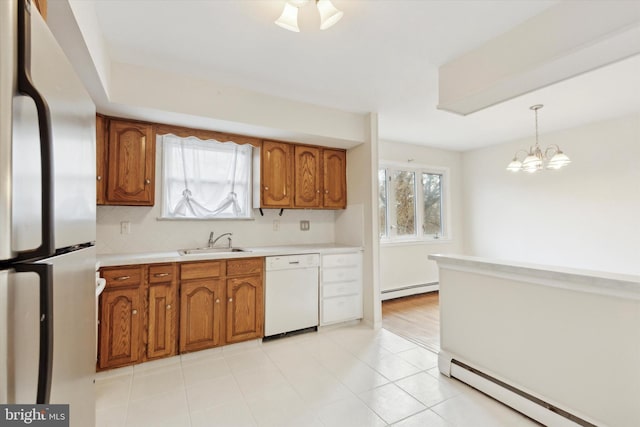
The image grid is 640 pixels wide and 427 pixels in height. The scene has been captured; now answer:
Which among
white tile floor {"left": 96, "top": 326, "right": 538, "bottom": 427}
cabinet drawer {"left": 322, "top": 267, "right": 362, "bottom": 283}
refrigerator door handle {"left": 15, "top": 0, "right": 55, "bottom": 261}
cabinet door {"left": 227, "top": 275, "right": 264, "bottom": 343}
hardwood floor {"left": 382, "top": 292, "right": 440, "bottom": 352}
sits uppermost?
refrigerator door handle {"left": 15, "top": 0, "right": 55, "bottom": 261}

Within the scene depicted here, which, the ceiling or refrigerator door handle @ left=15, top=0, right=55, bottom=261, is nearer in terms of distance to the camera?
refrigerator door handle @ left=15, top=0, right=55, bottom=261

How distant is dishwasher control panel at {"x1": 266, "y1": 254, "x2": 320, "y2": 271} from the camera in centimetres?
300

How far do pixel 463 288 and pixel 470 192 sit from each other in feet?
12.3

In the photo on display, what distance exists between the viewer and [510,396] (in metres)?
1.89


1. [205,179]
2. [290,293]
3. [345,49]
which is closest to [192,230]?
[205,179]

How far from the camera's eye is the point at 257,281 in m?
2.92

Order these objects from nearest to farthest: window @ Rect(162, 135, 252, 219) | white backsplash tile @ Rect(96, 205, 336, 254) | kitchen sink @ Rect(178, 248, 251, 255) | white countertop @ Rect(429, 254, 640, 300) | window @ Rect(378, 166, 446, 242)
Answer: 1. white countertop @ Rect(429, 254, 640, 300)
2. white backsplash tile @ Rect(96, 205, 336, 254)
3. kitchen sink @ Rect(178, 248, 251, 255)
4. window @ Rect(162, 135, 252, 219)
5. window @ Rect(378, 166, 446, 242)

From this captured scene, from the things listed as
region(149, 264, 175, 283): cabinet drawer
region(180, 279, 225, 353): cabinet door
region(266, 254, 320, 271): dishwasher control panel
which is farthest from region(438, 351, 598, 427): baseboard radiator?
region(149, 264, 175, 283): cabinet drawer

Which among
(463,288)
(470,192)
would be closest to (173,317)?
(463,288)

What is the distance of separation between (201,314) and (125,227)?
1.16 meters

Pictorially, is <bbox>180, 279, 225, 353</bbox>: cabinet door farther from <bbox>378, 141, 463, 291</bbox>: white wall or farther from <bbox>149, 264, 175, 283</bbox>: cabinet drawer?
<bbox>378, 141, 463, 291</bbox>: white wall

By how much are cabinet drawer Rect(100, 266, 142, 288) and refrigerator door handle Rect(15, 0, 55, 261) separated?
2015mm

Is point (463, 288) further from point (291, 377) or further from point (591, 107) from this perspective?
point (591, 107)

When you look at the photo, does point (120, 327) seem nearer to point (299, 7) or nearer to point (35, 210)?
point (35, 210)
